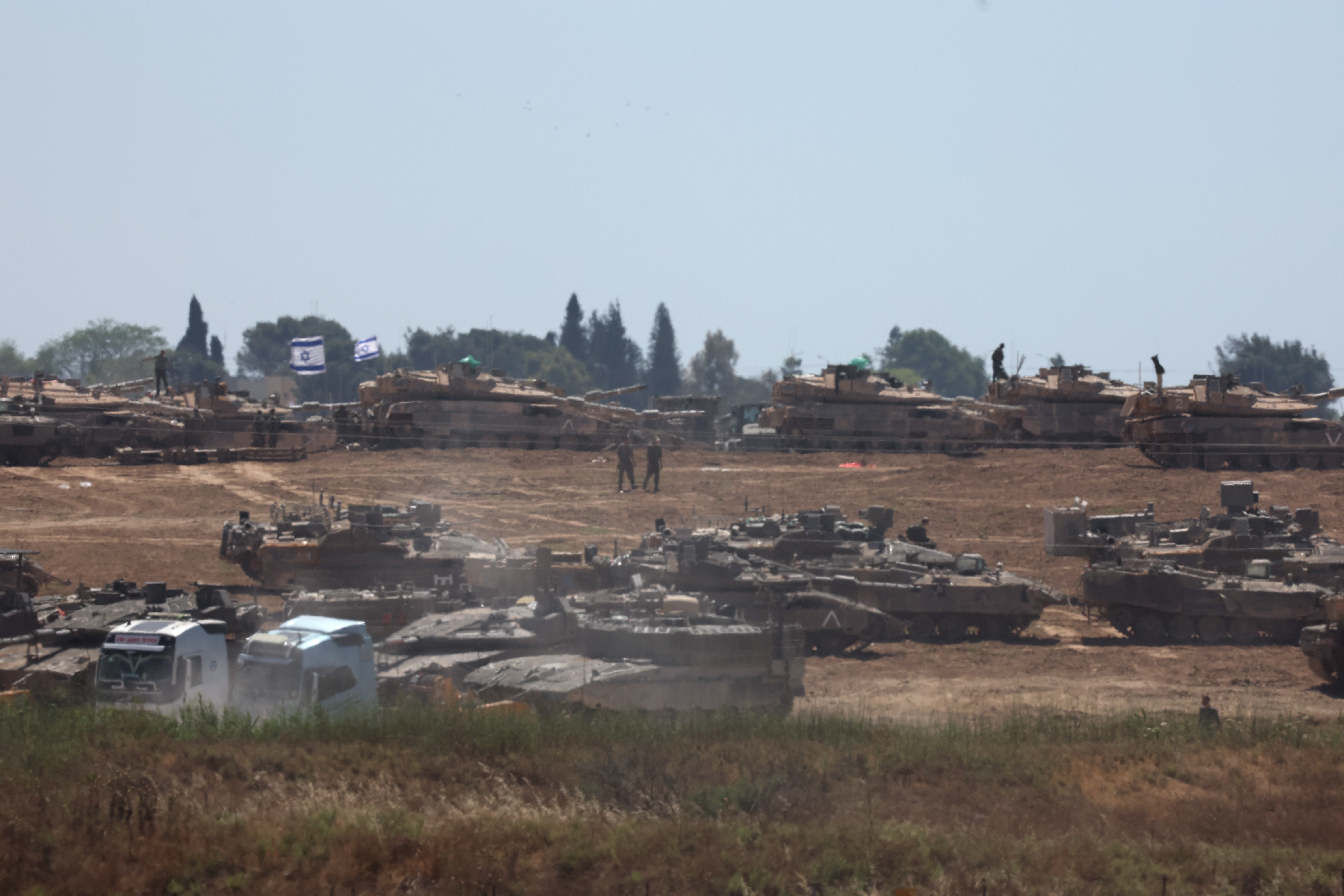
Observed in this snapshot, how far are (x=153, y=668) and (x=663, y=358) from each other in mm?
117892

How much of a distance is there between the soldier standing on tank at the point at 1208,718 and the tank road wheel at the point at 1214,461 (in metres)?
28.6

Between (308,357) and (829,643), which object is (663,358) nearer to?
(308,357)

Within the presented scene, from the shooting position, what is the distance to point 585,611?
55.0 feet

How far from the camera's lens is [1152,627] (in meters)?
21.2

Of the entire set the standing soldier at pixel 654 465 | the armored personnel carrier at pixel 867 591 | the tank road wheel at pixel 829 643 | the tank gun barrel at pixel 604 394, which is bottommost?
the tank road wheel at pixel 829 643

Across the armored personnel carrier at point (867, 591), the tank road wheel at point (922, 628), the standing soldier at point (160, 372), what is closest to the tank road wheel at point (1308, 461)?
the armored personnel carrier at point (867, 591)

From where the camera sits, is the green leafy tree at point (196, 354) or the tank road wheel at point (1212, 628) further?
the green leafy tree at point (196, 354)

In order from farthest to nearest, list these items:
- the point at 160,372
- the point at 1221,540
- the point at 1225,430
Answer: the point at 160,372 < the point at 1225,430 < the point at 1221,540

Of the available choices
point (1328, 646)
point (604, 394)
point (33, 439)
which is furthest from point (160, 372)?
point (1328, 646)

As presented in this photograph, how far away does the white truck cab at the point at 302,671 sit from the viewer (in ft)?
43.8

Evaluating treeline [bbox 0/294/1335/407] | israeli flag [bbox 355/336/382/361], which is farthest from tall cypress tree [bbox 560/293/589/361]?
israeli flag [bbox 355/336/382/361]

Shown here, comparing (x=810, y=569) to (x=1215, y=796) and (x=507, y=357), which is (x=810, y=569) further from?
(x=507, y=357)

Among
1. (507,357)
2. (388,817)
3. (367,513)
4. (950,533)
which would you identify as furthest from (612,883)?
(507,357)

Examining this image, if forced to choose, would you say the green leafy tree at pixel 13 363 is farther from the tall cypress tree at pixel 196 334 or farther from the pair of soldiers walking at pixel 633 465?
the pair of soldiers walking at pixel 633 465
